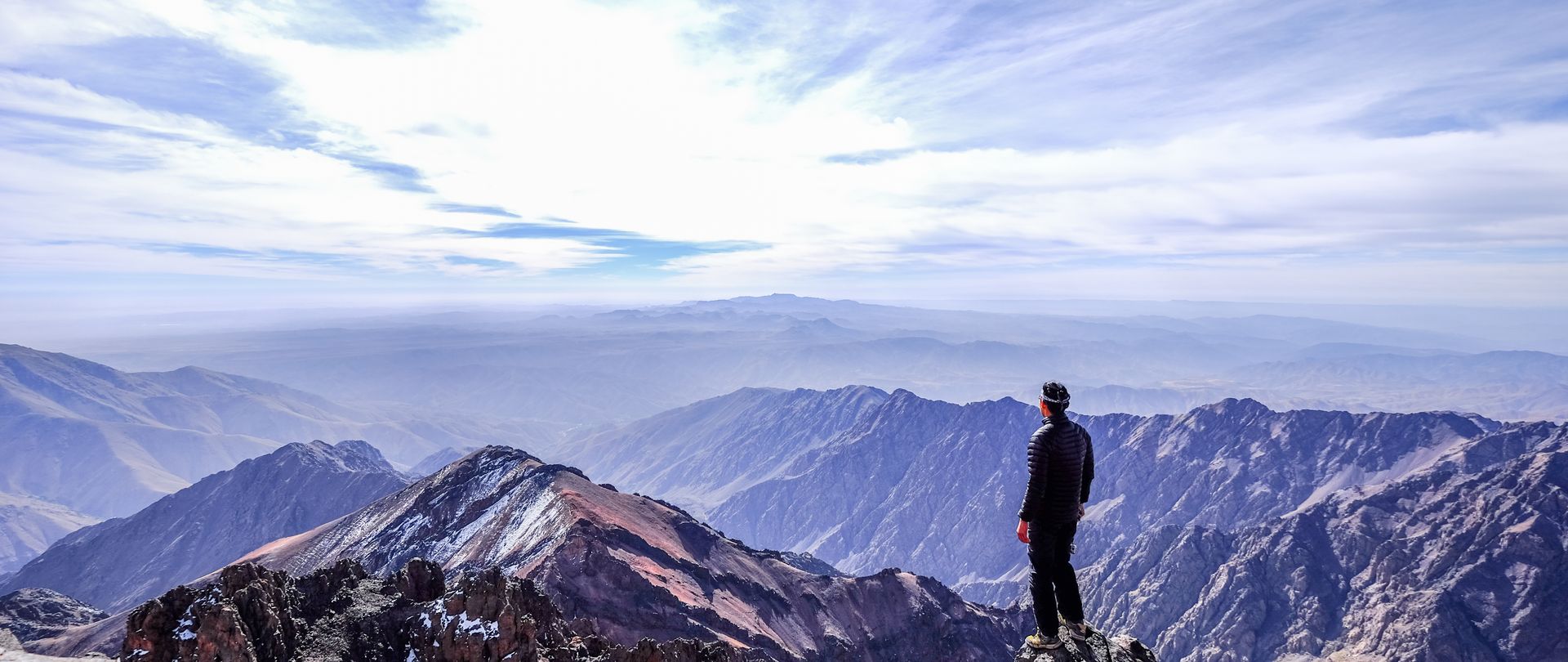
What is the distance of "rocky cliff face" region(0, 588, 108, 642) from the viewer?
368ft

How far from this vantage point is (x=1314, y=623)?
169 m

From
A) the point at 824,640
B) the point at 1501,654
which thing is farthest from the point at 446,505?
the point at 1501,654

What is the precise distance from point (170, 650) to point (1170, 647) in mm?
196514

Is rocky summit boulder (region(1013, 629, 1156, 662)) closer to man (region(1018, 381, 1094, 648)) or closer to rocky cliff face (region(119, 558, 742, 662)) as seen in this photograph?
man (region(1018, 381, 1094, 648))

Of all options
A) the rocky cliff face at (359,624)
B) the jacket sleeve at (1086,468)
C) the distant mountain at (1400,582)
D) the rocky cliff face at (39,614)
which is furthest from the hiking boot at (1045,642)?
the distant mountain at (1400,582)

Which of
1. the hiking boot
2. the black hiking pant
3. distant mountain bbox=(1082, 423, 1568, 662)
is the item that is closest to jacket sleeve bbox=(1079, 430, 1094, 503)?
the black hiking pant

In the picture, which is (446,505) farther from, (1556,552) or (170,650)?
(1556,552)

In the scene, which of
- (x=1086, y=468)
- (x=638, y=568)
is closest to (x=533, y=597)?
(x=638, y=568)

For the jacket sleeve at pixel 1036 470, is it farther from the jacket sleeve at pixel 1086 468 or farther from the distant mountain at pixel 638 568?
→ the distant mountain at pixel 638 568

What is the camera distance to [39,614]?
120 m

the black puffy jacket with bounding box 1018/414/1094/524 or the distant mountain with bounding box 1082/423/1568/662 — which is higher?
the black puffy jacket with bounding box 1018/414/1094/524

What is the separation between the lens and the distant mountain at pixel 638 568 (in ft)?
284

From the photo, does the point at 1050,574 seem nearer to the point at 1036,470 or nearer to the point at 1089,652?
the point at 1089,652

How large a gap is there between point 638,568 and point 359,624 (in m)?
50.2
